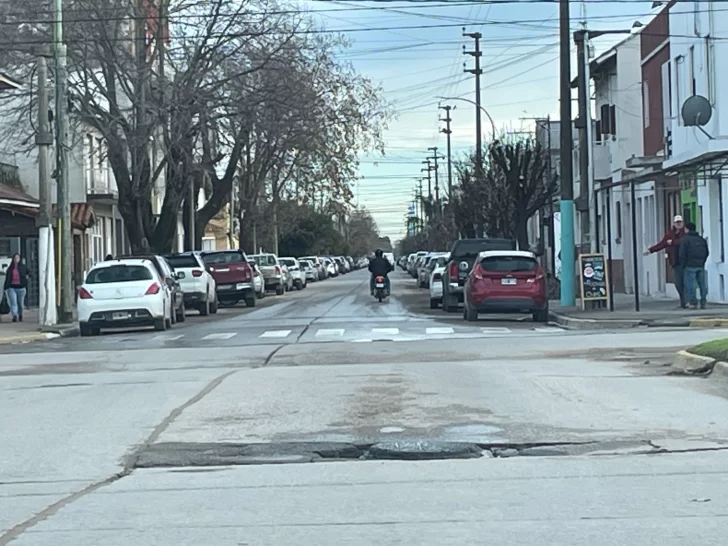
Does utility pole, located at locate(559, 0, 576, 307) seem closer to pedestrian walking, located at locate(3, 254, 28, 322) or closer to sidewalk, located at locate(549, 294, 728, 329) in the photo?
sidewalk, located at locate(549, 294, 728, 329)

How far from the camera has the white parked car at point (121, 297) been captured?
27422mm

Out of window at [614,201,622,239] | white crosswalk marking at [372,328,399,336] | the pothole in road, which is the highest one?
window at [614,201,622,239]

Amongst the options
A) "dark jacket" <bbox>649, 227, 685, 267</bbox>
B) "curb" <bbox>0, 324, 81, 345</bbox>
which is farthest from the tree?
"curb" <bbox>0, 324, 81, 345</bbox>

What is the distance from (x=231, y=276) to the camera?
135ft

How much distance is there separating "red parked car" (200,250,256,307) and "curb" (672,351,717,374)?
2607cm

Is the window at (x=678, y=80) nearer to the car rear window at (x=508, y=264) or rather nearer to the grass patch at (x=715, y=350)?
the car rear window at (x=508, y=264)

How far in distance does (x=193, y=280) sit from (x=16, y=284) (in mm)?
4906

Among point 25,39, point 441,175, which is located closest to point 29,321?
point 25,39

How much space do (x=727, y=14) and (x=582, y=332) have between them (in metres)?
8.94

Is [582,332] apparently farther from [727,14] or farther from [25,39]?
[25,39]

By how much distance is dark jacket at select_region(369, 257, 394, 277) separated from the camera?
40.1 metres

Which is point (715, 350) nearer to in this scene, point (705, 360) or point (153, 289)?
point (705, 360)

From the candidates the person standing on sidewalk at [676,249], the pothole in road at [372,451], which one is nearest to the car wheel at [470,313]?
the person standing on sidewalk at [676,249]

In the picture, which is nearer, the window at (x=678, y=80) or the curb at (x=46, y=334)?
the curb at (x=46, y=334)
